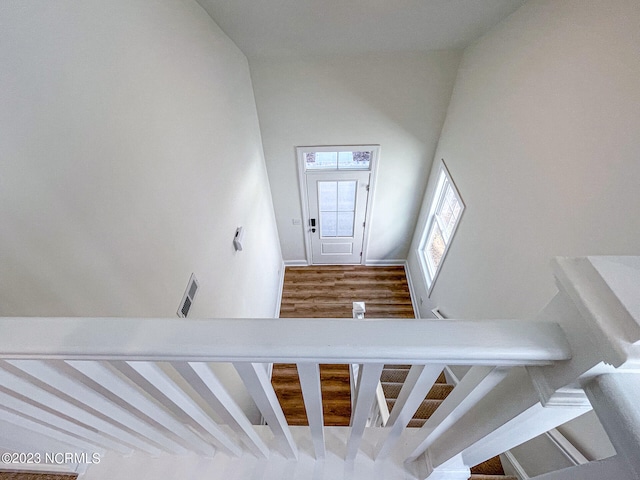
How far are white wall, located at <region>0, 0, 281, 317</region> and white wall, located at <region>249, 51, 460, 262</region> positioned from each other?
1.06m

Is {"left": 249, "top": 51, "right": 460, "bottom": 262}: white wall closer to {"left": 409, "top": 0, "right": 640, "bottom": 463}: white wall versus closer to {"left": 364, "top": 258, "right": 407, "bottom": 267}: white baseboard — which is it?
{"left": 409, "top": 0, "right": 640, "bottom": 463}: white wall

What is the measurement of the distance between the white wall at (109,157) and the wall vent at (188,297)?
0.05 meters

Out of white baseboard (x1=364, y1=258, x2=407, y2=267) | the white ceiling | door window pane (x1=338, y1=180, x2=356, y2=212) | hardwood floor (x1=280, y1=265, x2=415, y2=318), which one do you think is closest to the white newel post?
the white ceiling

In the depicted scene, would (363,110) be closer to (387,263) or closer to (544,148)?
(544,148)

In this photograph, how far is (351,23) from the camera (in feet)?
7.90

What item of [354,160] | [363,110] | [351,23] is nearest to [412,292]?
[354,160]

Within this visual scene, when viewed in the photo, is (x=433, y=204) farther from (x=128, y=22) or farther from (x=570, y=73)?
(x=128, y=22)

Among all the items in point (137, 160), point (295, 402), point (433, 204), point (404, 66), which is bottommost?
point (295, 402)

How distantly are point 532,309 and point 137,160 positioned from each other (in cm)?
217

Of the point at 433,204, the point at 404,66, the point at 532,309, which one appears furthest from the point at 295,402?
the point at 404,66

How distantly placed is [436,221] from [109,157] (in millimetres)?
3462

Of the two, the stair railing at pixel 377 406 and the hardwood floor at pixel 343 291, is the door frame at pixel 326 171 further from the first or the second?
the stair railing at pixel 377 406

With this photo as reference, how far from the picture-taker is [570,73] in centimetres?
148

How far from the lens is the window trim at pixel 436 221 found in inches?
121
